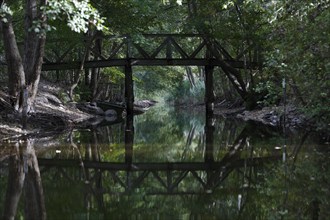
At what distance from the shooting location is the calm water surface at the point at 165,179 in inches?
212

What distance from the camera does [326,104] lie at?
38.7 ft

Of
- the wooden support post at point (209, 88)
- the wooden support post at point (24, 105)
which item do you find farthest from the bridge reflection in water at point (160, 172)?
the wooden support post at point (209, 88)

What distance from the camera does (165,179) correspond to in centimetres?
763

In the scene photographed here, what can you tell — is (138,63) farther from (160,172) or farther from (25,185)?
(25,185)

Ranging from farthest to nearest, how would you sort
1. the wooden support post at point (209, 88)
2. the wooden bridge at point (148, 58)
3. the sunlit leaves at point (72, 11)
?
1. the wooden support post at point (209, 88)
2. the wooden bridge at point (148, 58)
3. the sunlit leaves at point (72, 11)

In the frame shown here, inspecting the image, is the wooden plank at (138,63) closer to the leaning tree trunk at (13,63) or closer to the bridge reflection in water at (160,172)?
the leaning tree trunk at (13,63)

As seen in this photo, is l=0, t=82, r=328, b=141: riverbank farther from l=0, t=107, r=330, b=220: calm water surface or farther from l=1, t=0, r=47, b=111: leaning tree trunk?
l=0, t=107, r=330, b=220: calm water surface

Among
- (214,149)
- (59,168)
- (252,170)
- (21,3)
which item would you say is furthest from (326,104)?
(21,3)

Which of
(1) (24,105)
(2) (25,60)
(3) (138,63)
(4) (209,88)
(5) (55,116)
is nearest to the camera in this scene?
(1) (24,105)

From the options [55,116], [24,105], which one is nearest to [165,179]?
A: [24,105]

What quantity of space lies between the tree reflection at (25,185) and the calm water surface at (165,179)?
12mm

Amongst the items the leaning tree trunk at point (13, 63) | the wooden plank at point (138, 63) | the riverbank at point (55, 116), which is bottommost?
the riverbank at point (55, 116)

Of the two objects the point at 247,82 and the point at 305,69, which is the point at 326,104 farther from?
the point at 247,82

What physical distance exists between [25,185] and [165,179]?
7.54 feet
